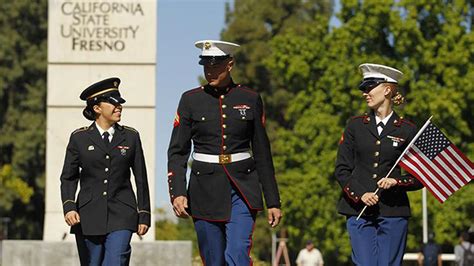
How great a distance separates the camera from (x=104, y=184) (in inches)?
458

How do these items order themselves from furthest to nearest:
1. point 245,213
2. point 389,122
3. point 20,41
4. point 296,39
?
point 20,41, point 296,39, point 389,122, point 245,213

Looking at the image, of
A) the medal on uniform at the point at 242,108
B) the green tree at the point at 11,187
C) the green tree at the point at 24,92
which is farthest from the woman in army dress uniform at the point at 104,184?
the green tree at the point at 24,92

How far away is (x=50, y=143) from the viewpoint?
87.4ft

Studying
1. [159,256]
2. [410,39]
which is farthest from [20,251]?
[410,39]

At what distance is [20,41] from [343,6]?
19.7m

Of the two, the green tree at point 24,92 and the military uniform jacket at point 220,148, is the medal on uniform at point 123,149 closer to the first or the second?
the military uniform jacket at point 220,148

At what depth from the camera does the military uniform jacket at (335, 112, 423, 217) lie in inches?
443

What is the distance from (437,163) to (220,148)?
7.11 feet

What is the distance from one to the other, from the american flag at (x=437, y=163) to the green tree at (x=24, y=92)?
5390 cm

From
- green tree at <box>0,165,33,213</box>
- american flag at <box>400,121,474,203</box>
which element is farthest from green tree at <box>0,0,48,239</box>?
american flag at <box>400,121,474,203</box>

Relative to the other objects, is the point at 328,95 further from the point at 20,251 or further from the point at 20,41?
the point at 20,251

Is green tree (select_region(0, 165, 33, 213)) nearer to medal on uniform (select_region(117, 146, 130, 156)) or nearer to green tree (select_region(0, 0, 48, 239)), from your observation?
green tree (select_region(0, 0, 48, 239))

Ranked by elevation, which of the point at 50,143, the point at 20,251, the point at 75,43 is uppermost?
the point at 75,43

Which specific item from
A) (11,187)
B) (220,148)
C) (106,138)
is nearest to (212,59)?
(220,148)
